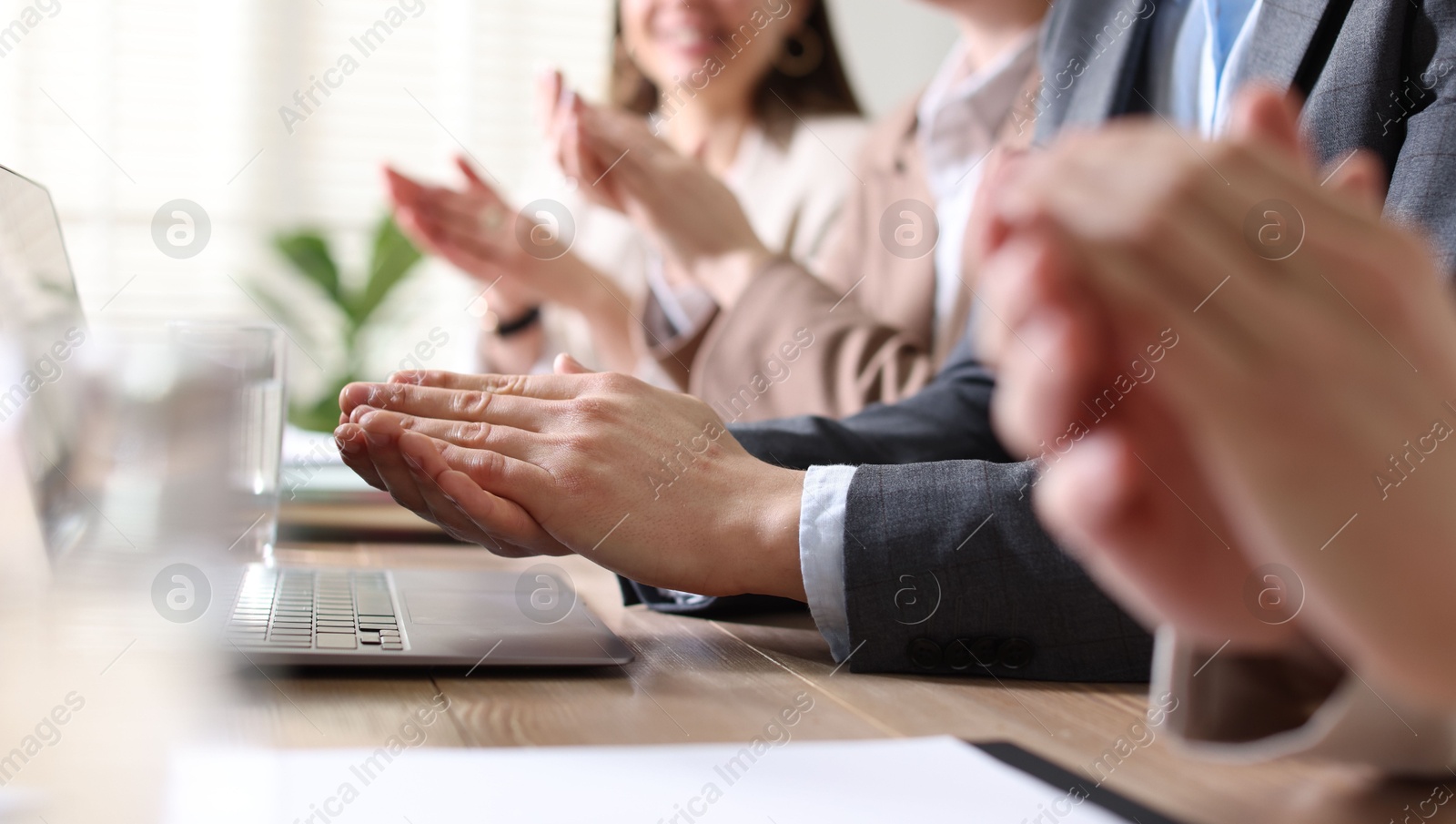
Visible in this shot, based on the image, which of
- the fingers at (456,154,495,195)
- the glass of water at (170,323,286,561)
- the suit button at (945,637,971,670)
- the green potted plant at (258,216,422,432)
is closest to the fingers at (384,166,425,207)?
the fingers at (456,154,495,195)

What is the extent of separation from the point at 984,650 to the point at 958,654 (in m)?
0.01

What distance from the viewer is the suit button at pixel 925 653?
585mm

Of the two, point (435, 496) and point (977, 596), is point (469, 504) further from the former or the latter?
point (977, 596)

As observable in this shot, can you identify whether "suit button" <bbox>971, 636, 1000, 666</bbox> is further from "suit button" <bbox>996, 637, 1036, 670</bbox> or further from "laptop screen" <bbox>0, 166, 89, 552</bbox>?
"laptop screen" <bbox>0, 166, 89, 552</bbox>

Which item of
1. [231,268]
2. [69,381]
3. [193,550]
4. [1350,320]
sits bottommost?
[231,268]

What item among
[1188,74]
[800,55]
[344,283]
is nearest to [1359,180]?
[1188,74]

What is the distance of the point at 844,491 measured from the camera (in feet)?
2.07

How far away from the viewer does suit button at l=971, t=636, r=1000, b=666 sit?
23.2 inches

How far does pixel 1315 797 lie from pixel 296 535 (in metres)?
0.91

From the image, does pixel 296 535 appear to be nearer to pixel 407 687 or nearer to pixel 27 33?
pixel 407 687

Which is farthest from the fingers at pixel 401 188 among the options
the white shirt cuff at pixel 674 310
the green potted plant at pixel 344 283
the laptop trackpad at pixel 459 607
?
the green potted plant at pixel 344 283

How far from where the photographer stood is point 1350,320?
26 centimetres

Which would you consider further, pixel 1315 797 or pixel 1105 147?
pixel 1315 797

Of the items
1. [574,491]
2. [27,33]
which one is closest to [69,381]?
[574,491]
